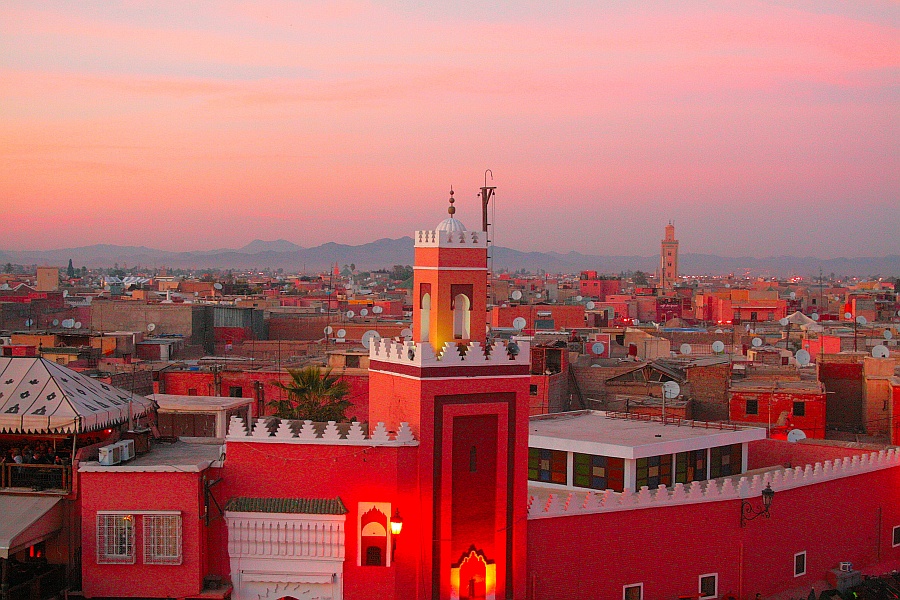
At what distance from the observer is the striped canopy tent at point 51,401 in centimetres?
1859

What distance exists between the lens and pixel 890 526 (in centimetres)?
2588

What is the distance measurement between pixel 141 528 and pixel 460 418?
5.22 meters

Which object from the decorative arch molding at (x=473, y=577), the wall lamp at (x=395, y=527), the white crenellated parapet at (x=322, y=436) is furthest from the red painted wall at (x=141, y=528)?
the decorative arch molding at (x=473, y=577)

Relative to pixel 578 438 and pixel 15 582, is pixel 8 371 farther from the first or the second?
pixel 578 438

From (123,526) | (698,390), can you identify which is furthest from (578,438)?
(698,390)

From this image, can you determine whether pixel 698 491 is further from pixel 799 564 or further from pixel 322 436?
pixel 322 436

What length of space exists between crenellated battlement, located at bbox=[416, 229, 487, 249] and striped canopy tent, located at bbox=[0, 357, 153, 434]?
6.06m

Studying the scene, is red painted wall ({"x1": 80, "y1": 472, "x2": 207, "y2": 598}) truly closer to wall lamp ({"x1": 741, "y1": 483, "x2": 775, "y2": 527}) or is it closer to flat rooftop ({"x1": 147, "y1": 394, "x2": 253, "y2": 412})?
flat rooftop ({"x1": 147, "y1": 394, "x2": 253, "y2": 412})

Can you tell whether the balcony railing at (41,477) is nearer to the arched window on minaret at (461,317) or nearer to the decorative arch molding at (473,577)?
the decorative arch molding at (473,577)

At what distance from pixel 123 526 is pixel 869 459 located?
15.9 metres

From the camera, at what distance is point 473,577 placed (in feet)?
61.2

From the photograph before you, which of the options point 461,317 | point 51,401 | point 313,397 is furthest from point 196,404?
point 461,317

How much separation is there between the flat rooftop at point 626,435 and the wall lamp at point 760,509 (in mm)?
1863

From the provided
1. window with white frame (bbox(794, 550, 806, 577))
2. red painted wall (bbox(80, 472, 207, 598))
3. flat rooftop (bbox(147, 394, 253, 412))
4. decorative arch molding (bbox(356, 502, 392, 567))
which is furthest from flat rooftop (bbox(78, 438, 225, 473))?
window with white frame (bbox(794, 550, 806, 577))
